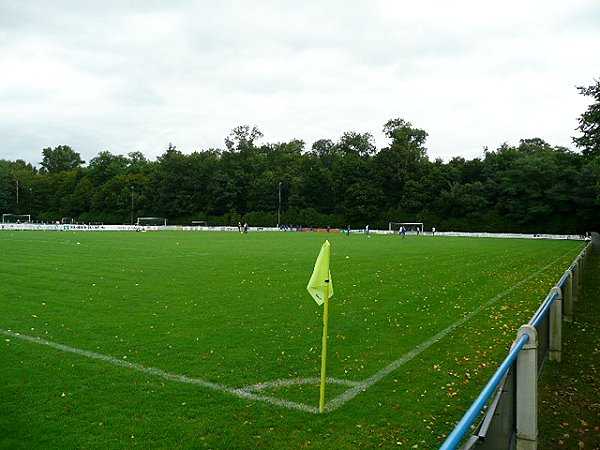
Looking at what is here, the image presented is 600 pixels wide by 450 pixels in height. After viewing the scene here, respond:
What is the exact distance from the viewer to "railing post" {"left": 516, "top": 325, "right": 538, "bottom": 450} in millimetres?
3855

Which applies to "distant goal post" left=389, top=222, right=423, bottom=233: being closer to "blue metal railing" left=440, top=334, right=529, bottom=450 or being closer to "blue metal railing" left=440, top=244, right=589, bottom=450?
"blue metal railing" left=440, top=244, right=589, bottom=450

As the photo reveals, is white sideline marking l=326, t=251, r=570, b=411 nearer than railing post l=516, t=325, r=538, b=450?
No

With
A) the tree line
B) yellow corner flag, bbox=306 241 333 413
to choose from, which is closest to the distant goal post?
the tree line

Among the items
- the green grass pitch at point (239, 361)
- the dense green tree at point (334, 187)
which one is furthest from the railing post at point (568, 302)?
the dense green tree at point (334, 187)

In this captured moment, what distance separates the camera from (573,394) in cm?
614

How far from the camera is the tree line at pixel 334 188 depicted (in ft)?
229

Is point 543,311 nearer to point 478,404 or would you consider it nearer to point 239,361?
point 478,404

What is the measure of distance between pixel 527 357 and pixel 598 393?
10.3ft

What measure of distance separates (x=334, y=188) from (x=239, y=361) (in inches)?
3313

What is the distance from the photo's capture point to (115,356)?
7.10 m

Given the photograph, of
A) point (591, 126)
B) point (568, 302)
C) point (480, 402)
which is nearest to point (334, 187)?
point (591, 126)

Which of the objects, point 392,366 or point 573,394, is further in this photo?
point 392,366

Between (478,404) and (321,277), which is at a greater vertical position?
(321,277)

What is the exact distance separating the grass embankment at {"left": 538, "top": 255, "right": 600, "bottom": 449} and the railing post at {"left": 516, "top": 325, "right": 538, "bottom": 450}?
111cm
